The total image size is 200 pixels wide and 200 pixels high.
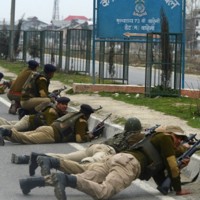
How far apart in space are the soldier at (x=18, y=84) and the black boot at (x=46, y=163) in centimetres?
708

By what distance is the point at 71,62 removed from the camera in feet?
96.3

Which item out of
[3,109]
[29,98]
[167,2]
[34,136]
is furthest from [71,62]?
[34,136]

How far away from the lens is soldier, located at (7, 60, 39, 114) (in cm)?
1480

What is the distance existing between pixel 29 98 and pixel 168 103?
4267mm

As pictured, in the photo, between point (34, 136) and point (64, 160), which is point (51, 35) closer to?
point (34, 136)

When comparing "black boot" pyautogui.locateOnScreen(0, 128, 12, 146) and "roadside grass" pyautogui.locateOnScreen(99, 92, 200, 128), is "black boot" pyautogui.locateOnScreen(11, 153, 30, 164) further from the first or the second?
"roadside grass" pyautogui.locateOnScreen(99, 92, 200, 128)

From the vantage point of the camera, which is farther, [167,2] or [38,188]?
[167,2]

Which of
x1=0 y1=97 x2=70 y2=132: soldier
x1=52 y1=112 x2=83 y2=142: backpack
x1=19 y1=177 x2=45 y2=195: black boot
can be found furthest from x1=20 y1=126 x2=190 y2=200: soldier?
x1=0 y1=97 x2=70 y2=132: soldier

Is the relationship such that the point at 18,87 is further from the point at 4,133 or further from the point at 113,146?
the point at 113,146

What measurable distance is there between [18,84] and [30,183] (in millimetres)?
8031

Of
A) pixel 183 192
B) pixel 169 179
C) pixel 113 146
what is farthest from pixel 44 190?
pixel 183 192

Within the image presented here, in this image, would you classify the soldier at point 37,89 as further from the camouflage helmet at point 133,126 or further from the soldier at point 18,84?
the camouflage helmet at point 133,126

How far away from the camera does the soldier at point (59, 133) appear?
10.9 m

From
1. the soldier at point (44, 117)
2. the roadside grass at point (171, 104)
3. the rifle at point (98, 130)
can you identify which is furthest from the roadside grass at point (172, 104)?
the soldier at point (44, 117)
